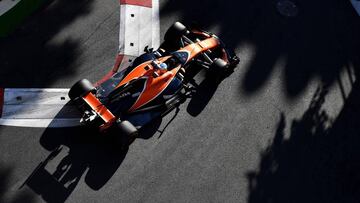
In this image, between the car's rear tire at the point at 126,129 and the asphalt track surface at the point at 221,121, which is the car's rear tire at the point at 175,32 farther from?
the car's rear tire at the point at 126,129

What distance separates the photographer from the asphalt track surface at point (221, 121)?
10.8 metres

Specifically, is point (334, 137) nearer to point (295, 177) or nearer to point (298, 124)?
point (298, 124)

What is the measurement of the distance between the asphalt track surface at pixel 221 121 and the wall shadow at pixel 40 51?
3cm

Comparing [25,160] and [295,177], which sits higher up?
[25,160]

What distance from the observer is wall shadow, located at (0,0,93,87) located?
39.7ft

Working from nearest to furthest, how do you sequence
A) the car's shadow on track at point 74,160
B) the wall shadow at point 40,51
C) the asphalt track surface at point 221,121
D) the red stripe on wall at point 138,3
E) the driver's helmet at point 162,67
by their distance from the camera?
the car's shadow on track at point 74,160
the asphalt track surface at point 221,121
the driver's helmet at point 162,67
the wall shadow at point 40,51
the red stripe on wall at point 138,3

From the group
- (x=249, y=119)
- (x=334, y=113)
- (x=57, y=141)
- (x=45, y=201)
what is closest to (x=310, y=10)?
(x=334, y=113)

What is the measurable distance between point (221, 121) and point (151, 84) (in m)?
2.34

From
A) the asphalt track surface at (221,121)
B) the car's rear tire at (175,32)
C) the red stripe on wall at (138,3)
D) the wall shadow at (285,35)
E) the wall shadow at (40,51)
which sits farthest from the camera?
the red stripe on wall at (138,3)

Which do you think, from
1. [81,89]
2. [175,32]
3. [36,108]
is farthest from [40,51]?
[175,32]

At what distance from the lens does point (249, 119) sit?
491 inches

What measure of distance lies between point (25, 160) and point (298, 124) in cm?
765

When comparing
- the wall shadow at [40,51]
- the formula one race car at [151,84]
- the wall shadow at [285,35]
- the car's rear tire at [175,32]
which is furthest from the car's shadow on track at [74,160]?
the wall shadow at [285,35]

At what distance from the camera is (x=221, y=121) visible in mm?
12250
